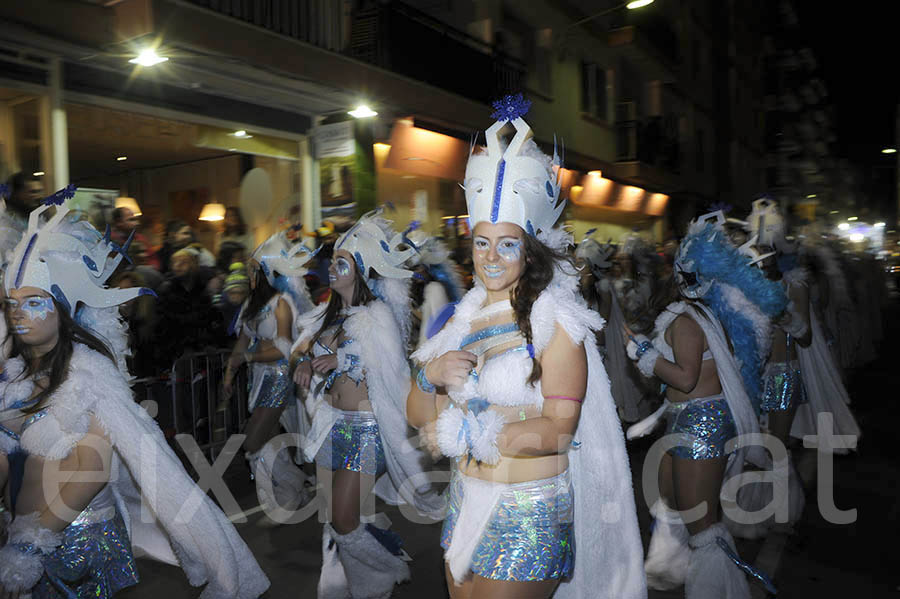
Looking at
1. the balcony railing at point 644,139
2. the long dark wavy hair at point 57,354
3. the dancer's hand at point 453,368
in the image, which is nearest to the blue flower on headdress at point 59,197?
the long dark wavy hair at point 57,354

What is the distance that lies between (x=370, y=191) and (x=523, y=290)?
8997 millimetres

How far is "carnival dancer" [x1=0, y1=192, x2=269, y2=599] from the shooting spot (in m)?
2.65

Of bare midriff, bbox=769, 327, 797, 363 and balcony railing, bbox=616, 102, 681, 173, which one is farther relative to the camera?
balcony railing, bbox=616, 102, 681, 173

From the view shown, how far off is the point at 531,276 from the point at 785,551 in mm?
3726

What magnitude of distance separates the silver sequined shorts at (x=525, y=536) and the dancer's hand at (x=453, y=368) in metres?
0.44

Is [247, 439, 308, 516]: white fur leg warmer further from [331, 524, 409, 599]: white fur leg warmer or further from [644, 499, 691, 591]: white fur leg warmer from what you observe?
[644, 499, 691, 591]: white fur leg warmer

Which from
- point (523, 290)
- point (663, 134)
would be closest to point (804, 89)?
point (663, 134)

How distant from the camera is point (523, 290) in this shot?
8.75ft

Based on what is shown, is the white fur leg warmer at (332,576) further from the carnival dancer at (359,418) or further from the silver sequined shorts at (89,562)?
the silver sequined shorts at (89,562)

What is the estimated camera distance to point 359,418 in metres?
4.39

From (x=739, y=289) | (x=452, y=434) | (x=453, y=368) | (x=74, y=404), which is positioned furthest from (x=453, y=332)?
(x=739, y=289)

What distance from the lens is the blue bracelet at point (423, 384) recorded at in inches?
106

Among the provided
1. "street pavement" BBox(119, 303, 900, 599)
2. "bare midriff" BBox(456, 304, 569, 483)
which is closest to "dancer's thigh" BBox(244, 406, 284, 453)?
"street pavement" BBox(119, 303, 900, 599)

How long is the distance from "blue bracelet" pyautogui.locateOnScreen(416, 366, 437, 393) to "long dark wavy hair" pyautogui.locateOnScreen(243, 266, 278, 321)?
12.6 ft
